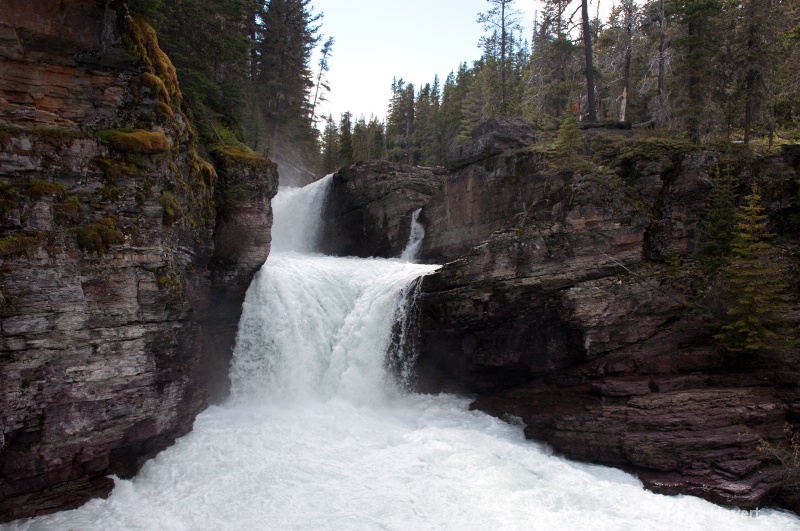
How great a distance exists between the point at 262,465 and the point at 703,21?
26890 millimetres

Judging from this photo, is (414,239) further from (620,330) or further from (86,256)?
(86,256)

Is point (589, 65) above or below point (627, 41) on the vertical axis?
below

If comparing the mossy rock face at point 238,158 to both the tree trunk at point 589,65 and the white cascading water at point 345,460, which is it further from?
the tree trunk at point 589,65

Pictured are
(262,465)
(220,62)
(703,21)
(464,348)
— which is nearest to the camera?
(262,465)

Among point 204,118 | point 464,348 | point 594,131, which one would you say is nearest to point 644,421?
point 464,348

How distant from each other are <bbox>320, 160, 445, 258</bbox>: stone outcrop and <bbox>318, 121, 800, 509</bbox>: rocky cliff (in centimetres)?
861

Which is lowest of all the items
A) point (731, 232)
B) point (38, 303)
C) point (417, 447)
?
point (417, 447)

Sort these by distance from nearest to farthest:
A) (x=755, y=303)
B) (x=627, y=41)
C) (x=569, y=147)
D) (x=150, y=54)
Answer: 1. (x=755, y=303)
2. (x=150, y=54)
3. (x=569, y=147)
4. (x=627, y=41)

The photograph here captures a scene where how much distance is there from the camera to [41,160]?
11.9 meters

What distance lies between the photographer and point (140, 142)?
1333 centimetres

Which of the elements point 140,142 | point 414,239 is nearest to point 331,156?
point 414,239

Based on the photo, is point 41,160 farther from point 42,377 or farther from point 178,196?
point 42,377

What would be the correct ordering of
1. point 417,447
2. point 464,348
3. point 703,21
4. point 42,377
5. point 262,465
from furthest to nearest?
point 703,21
point 464,348
point 417,447
point 262,465
point 42,377

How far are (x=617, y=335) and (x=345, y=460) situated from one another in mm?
9582
